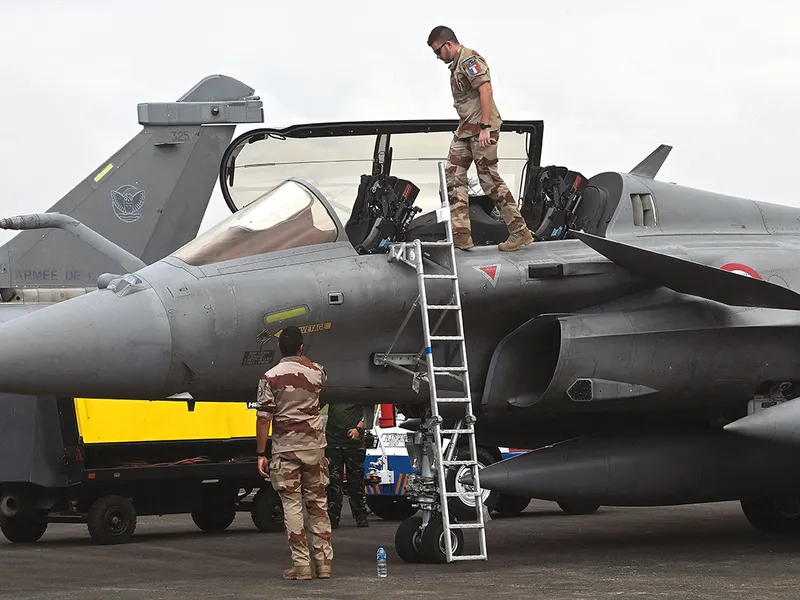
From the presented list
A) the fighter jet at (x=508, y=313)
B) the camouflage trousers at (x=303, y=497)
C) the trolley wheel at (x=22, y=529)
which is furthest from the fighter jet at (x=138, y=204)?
the camouflage trousers at (x=303, y=497)

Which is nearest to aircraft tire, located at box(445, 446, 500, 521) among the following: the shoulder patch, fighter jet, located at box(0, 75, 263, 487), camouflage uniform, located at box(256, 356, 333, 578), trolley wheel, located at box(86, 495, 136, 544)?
Answer: camouflage uniform, located at box(256, 356, 333, 578)

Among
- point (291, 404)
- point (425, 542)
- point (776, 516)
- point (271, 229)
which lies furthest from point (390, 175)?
point (776, 516)

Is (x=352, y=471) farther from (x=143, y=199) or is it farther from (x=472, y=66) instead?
(x=143, y=199)

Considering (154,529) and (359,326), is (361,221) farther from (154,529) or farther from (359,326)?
(154,529)

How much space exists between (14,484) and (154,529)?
231cm

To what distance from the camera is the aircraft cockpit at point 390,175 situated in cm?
1048

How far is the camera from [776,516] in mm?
12742

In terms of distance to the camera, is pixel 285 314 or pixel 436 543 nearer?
pixel 285 314

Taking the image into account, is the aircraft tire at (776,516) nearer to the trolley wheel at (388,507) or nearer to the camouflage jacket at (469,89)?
the trolley wheel at (388,507)

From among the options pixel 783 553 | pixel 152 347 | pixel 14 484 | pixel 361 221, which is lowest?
pixel 783 553

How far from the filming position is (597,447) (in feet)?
34.0

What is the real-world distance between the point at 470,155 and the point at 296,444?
2.92 meters

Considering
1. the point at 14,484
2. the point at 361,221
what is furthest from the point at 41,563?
the point at 361,221

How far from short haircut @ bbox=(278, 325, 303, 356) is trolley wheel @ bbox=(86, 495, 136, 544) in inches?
181
